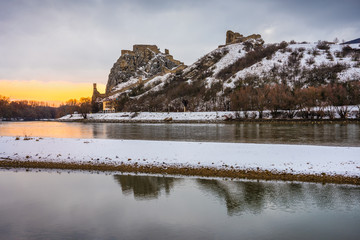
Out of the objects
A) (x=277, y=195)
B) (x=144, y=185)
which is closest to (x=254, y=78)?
(x=144, y=185)

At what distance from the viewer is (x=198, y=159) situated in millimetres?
19266

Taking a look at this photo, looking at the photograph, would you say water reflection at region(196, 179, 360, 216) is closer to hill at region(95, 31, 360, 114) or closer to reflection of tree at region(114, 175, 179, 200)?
reflection of tree at region(114, 175, 179, 200)

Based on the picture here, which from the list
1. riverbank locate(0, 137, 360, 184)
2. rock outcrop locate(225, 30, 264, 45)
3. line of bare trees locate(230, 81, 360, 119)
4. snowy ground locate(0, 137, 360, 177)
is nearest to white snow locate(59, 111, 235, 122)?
line of bare trees locate(230, 81, 360, 119)

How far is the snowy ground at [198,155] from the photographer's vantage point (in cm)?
1705

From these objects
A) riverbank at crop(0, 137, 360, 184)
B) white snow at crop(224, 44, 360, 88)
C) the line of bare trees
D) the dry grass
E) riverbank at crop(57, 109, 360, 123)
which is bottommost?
the dry grass

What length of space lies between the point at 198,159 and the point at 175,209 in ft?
27.0

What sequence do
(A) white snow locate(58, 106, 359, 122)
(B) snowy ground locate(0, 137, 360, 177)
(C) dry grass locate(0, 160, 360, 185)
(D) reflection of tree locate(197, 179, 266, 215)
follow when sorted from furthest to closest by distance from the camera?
(A) white snow locate(58, 106, 359, 122) < (B) snowy ground locate(0, 137, 360, 177) < (C) dry grass locate(0, 160, 360, 185) < (D) reflection of tree locate(197, 179, 266, 215)

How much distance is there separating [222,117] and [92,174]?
67.5 meters

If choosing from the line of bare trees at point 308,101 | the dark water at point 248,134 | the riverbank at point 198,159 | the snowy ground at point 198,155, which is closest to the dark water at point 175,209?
the riverbank at point 198,159

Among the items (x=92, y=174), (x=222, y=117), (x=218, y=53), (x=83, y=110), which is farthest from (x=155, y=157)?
(x=218, y=53)

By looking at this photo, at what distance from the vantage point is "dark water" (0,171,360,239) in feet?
29.9

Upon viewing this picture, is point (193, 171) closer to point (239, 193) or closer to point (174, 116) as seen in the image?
point (239, 193)

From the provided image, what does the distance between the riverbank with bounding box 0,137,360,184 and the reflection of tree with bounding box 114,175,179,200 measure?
1477 millimetres

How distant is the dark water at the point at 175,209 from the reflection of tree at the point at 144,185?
0.01 m
